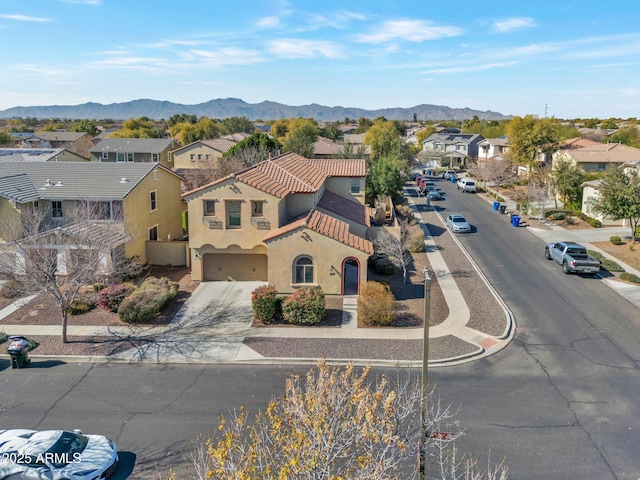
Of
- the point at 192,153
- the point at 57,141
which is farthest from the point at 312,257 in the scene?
the point at 57,141

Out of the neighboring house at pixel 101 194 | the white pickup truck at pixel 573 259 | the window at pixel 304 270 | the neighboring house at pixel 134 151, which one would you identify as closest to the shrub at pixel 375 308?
the window at pixel 304 270

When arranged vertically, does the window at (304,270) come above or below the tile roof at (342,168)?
below

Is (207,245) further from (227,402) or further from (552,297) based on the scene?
(552,297)

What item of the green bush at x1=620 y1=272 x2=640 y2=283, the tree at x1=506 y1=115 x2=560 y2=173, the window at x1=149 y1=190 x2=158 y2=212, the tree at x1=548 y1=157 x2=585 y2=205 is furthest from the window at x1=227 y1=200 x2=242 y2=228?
the tree at x1=506 y1=115 x2=560 y2=173

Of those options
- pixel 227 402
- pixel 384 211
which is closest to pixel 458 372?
pixel 227 402

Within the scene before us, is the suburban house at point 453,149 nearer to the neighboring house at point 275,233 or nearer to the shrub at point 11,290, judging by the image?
the neighboring house at point 275,233
